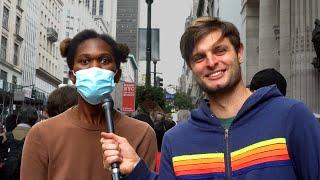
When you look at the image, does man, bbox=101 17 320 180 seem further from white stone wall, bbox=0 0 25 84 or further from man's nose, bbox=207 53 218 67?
white stone wall, bbox=0 0 25 84

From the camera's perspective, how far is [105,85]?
279 cm

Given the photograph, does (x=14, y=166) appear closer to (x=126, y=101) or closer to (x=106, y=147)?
(x=106, y=147)

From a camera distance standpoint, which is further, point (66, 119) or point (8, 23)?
point (8, 23)

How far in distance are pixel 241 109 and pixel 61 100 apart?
8.16 feet

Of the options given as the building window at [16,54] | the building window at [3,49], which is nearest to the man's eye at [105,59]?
the building window at [3,49]

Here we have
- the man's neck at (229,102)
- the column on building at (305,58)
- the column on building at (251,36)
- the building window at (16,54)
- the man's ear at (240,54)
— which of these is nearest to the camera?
the man's neck at (229,102)

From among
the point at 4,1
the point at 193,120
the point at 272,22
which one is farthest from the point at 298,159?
the point at 4,1

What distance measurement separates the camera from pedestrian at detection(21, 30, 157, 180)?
2875 mm

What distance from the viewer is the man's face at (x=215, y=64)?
2479mm

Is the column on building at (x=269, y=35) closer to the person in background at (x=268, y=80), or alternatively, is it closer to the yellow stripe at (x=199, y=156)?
the person in background at (x=268, y=80)

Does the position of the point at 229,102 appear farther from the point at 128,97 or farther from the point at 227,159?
the point at 128,97

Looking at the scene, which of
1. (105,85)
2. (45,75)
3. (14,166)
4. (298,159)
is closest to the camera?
(298,159)

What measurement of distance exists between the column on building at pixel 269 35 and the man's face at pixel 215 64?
21.3 m

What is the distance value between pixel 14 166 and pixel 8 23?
62.5 m
